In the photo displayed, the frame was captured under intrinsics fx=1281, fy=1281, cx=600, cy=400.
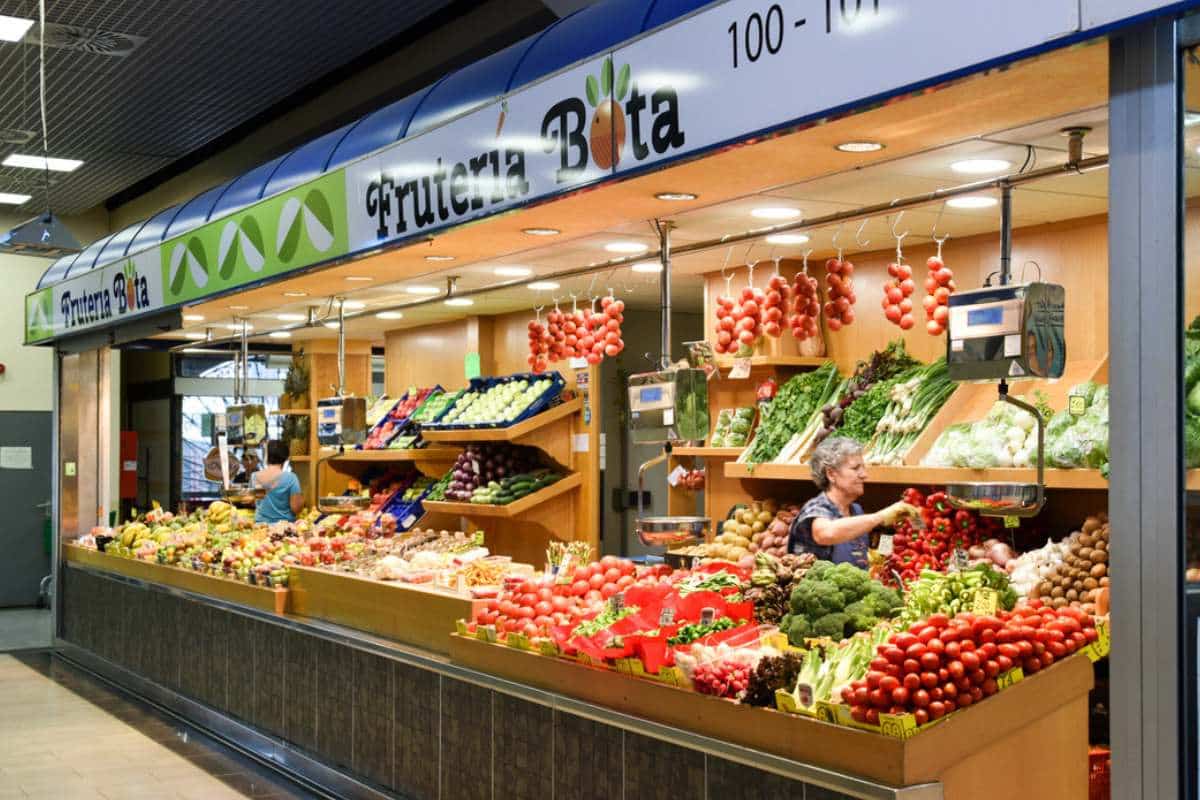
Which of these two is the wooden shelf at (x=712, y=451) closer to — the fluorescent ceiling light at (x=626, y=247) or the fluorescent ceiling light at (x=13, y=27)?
the fluorescent ceiling light at (x=626, y=247)

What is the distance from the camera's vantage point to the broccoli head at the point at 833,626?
14.0 feet

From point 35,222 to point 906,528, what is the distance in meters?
5.72

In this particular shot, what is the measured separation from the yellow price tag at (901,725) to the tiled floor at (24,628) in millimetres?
10601

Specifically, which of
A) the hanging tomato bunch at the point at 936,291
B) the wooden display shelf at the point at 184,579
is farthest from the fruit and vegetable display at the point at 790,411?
the wooden display shelf at the point at 184,579

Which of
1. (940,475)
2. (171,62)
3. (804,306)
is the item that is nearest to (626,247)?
(804,306)

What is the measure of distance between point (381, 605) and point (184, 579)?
10.4 ft

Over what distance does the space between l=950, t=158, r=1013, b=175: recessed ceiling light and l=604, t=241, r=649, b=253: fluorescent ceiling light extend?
216 centimetres

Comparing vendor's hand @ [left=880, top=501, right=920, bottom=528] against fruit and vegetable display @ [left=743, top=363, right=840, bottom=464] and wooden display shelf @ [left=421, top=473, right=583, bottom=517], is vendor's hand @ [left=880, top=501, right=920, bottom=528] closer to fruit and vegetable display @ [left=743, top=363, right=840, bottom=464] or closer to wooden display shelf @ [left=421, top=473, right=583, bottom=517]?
fruit and vegetable display @ [left=743, top=363, right=840, bottom=464]

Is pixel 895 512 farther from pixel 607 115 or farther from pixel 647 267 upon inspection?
pixel 647 267

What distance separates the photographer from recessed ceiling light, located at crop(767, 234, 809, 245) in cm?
649

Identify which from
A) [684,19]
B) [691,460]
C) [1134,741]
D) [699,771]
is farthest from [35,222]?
[1134,741]

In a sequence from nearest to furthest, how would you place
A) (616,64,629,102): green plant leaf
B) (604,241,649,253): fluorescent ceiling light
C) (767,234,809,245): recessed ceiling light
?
(616,64,629,102): green plant leaf
(767,234,809,245): recessed ceiling light
(604,241,649,253): fluorescent ceiling light

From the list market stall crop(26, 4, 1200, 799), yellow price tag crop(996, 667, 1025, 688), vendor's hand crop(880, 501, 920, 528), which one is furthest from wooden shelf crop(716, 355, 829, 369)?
yellow price tag crop(996, 667, 1025, 688)

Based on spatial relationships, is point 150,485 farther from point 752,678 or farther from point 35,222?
point 752,678
